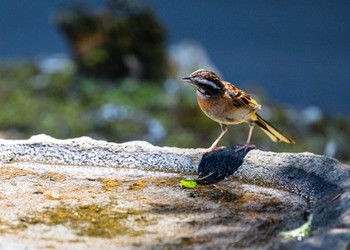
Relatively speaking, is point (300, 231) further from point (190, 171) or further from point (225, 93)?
point (225, 93)

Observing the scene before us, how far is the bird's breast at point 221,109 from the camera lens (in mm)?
5203

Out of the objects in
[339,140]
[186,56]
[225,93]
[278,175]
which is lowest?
[278,175]

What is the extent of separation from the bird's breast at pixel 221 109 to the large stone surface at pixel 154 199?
42cm

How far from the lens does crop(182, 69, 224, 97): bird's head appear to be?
5.08 meters

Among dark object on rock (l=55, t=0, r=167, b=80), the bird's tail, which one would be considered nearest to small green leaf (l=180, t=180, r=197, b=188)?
the bird's tail

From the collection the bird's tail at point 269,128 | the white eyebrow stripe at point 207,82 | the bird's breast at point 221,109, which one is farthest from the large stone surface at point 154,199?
the bird's tail at point 269,128

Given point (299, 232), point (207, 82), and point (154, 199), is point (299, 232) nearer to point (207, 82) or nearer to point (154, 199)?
point (154, 199)

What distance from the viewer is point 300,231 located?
362cm

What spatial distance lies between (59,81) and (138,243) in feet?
22.0

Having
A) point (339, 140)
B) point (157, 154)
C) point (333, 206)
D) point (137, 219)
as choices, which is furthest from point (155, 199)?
point (339, 140)

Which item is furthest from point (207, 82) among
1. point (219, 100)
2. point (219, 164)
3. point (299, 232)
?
point (299, 232)

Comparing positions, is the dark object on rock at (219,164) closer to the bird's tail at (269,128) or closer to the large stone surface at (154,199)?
the large stone surface at (154,199)

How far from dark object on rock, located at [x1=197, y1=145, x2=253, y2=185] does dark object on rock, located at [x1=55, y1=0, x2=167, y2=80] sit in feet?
17.1

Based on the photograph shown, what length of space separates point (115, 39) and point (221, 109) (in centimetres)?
494
